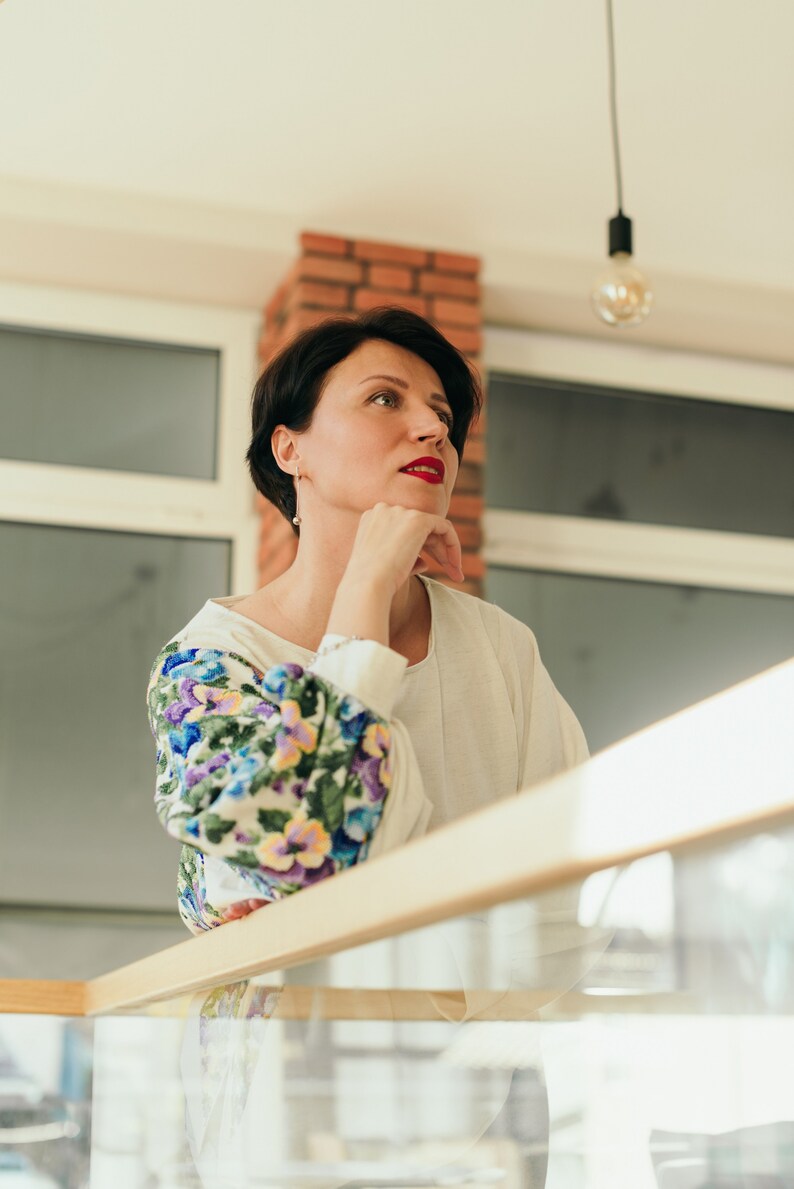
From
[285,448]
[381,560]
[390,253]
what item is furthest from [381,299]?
[381,560]

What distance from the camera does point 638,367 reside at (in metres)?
4.72

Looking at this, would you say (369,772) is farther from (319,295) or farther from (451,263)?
(451,263)

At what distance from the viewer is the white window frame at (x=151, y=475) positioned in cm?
405

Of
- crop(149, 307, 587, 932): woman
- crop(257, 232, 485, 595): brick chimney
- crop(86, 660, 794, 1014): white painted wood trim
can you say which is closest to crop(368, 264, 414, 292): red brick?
crop(257, 232, 485, 595): brick chimney

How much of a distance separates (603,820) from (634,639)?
4096 millimetres

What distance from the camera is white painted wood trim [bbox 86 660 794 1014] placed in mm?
449

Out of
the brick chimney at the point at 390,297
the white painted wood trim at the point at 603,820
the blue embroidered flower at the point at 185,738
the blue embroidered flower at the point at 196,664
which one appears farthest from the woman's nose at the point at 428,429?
the brick chimney at the point at 390,297

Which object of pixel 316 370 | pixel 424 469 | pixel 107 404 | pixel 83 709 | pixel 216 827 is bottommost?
pixel 216 827

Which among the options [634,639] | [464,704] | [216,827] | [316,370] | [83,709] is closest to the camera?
[216,827]

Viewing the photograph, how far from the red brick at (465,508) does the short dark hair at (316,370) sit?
2.51m

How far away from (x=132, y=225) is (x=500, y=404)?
1350 mm

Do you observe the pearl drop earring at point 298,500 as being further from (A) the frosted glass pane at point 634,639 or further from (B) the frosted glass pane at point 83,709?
(A) the frosted glass pane at point 634,639

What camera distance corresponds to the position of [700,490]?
4.72m

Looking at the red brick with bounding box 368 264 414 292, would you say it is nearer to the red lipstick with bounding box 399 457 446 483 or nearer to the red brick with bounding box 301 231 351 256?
the red brick with bounding box 301 231 351 256
